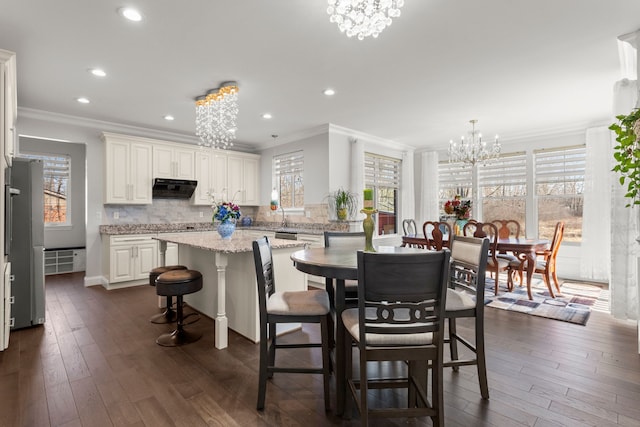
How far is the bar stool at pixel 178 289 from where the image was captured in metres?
2.71

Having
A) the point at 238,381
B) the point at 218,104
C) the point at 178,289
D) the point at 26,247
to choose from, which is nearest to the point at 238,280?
the point at 178,289

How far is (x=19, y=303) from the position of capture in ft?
10.3

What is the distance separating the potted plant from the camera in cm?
530

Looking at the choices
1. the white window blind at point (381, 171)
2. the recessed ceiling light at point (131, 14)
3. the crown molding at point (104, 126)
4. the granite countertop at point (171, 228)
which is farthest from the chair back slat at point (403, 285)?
the crown molding at point (104, 126)

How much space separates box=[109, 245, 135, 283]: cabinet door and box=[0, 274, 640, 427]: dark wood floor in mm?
1551

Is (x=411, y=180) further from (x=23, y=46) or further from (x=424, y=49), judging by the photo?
(x=23, y=46)

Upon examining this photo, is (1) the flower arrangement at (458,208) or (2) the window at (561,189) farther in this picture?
(2) the window at (561,189)

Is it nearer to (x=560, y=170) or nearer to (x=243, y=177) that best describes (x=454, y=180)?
(x=560, y=170)

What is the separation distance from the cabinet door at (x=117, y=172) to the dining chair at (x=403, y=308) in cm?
490

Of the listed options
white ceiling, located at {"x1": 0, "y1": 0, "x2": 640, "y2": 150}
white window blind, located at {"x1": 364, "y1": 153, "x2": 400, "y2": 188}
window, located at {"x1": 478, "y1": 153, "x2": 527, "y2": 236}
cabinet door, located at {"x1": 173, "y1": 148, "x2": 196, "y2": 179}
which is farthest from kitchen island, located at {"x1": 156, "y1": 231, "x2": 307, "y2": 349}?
window, located at {"x1": 478, "y1": 153, "x2": 527, "y2": 236}

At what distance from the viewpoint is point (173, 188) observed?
5.64 meters

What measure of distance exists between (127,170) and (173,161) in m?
0.74

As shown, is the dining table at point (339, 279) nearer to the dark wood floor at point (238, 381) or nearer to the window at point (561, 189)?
the dark wood floor at point (238, 381)

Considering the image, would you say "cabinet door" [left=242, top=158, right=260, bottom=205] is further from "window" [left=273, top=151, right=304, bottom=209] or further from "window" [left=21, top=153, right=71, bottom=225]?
"window" [left=21, top=153, right=71, bottom=225]
